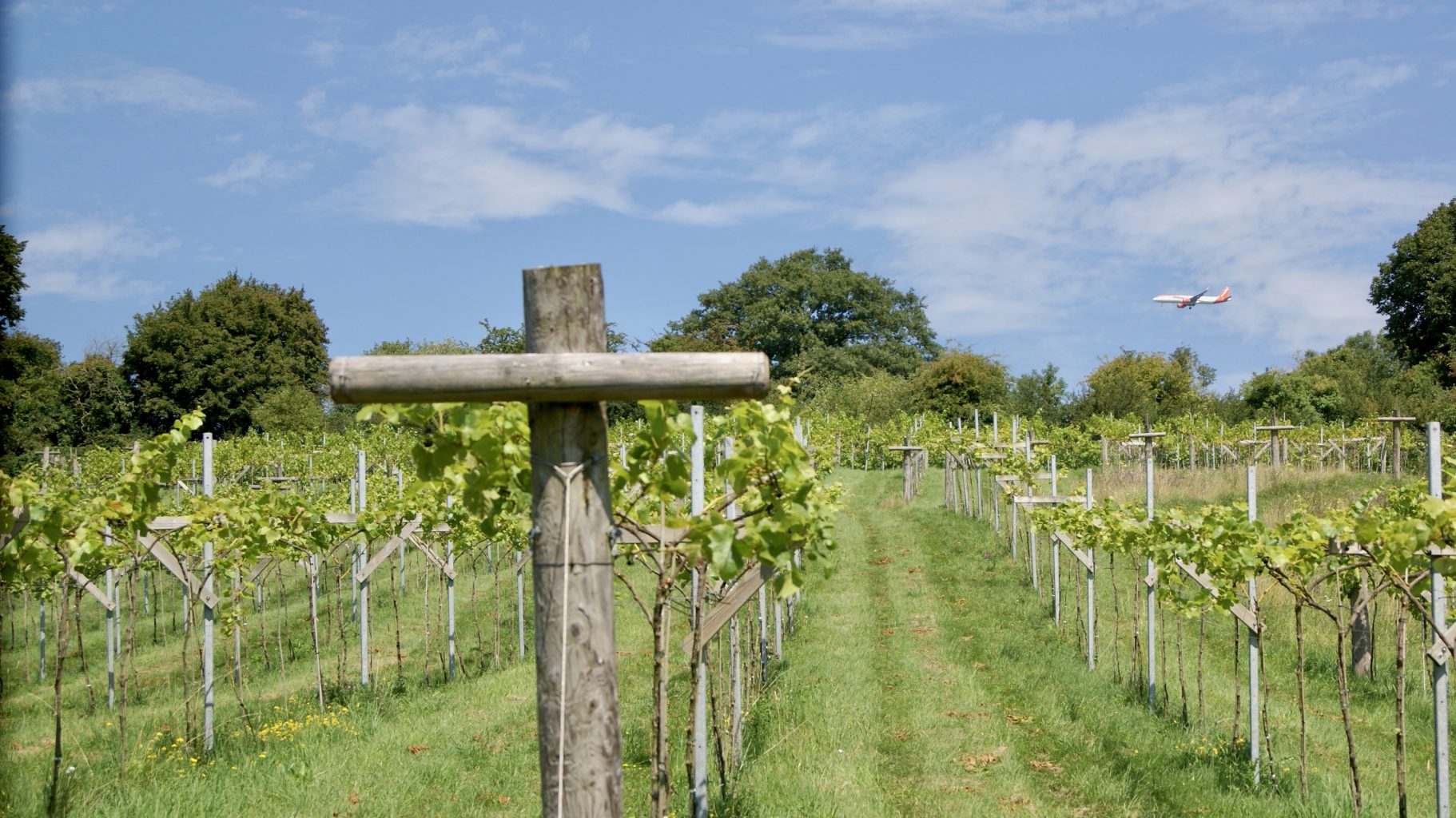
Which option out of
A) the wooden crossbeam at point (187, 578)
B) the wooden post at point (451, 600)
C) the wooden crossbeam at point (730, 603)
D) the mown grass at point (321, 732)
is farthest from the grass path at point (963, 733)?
the wooden crossbeam at point (187, 578)

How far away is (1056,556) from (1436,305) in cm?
3963

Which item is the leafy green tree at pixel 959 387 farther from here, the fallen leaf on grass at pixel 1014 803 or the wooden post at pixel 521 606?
the fallen leaf on grass at pixel 1014 803

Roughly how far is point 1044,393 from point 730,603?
1554 inches

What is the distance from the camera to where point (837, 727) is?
9.09 meters

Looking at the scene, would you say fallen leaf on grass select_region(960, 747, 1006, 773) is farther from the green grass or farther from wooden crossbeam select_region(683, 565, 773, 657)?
wooden crossbeam select_region(683, 565, 773, 657)

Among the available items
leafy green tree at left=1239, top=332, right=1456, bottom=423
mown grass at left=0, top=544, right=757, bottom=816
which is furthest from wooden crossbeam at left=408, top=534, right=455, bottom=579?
leafy green tree at left=1239, top=332, right=1456, bottom=423

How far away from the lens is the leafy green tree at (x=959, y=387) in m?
39.6

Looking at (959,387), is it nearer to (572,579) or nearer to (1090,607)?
(1090,607)

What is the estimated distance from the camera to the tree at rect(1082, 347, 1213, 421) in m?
41.0

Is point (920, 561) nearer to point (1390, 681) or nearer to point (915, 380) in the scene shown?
point (1390, 681)

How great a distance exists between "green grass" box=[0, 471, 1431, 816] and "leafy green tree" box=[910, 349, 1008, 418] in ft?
77.1

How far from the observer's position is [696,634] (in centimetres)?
563

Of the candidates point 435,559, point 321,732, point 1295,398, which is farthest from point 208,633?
point 1295,398

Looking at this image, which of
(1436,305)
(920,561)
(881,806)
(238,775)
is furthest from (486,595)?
(1436,305)
